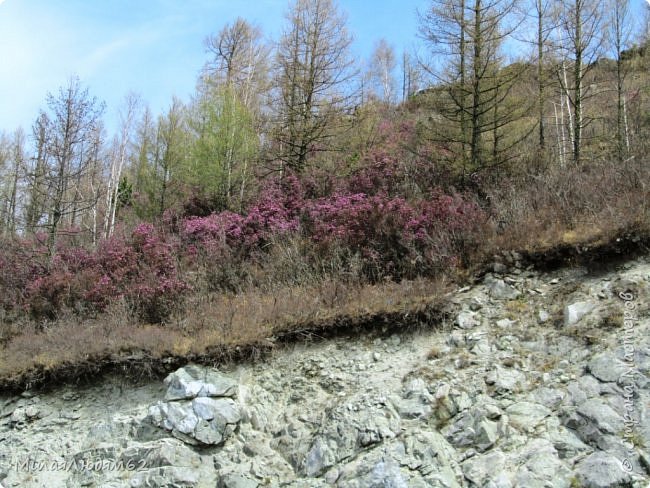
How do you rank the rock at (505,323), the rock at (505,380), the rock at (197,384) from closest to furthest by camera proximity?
the rock at (505,380)
the rock at (505,323)
the rock at (197,384)

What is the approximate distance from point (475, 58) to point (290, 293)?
289 inches

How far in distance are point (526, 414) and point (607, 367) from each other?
1126mm

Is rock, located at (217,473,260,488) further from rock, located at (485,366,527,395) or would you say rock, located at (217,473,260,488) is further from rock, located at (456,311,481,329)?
rock, located at (456,311,481,329)

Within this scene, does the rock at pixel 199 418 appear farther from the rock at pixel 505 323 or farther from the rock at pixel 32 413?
the rock at pixel 505 323

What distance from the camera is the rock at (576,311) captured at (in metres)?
6.26

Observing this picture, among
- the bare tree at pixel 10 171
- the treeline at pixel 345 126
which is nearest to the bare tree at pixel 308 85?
the treeline at pixel 345 126

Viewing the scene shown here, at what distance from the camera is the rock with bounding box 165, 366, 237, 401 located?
22.2 feet

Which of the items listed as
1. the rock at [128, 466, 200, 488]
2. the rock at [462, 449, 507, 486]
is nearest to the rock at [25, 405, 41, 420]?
the rock at [128, 466, 200, 488]

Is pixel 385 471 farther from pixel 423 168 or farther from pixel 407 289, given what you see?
pixel 423 168

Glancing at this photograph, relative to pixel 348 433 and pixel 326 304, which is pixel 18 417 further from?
pixel 348 433

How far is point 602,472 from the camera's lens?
14.3ft

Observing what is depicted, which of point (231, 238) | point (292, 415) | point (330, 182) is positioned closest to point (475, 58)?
point (330, 182)

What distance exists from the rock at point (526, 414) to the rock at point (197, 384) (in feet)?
12.7

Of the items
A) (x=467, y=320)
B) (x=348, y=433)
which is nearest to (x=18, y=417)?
(x=348, y=433)
